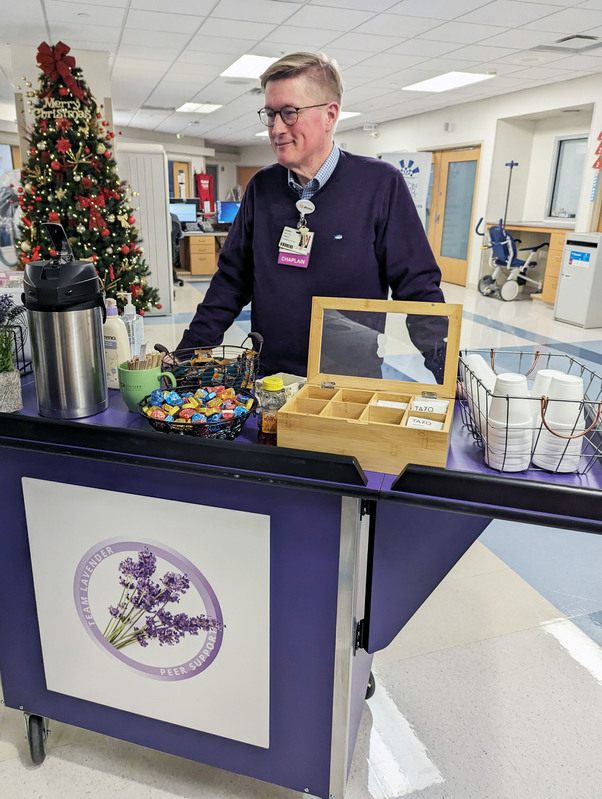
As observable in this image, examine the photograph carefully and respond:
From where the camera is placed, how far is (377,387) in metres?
1.34

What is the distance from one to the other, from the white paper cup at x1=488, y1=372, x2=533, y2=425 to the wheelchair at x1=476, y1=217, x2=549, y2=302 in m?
8.45

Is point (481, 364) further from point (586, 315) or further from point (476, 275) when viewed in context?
point (476, 275)

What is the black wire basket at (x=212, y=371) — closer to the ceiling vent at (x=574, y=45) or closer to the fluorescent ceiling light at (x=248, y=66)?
the ceiling vent at (x=574, y=45)

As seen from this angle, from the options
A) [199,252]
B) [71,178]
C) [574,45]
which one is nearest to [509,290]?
[574,45]

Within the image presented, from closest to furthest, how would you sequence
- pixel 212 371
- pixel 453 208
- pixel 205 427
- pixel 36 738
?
pixel 205 427 → pixel 212 371 → pixel 36 738 → pixel 453 208

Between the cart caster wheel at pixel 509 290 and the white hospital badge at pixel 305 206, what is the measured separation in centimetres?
787

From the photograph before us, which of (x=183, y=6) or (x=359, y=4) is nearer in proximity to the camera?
(x=359, y=4)

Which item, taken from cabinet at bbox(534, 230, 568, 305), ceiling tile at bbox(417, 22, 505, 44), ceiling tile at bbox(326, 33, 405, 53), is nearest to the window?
cabinet at bbox(534, 230, 568, 305)

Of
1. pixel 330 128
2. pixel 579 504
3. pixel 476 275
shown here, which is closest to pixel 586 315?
pixel 476 275

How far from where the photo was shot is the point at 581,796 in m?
1.50

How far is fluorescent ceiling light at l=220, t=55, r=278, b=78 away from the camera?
7.23 meters

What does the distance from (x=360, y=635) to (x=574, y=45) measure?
7.06 meters

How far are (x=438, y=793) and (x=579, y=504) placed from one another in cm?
97

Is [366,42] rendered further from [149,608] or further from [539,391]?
[149,608]
